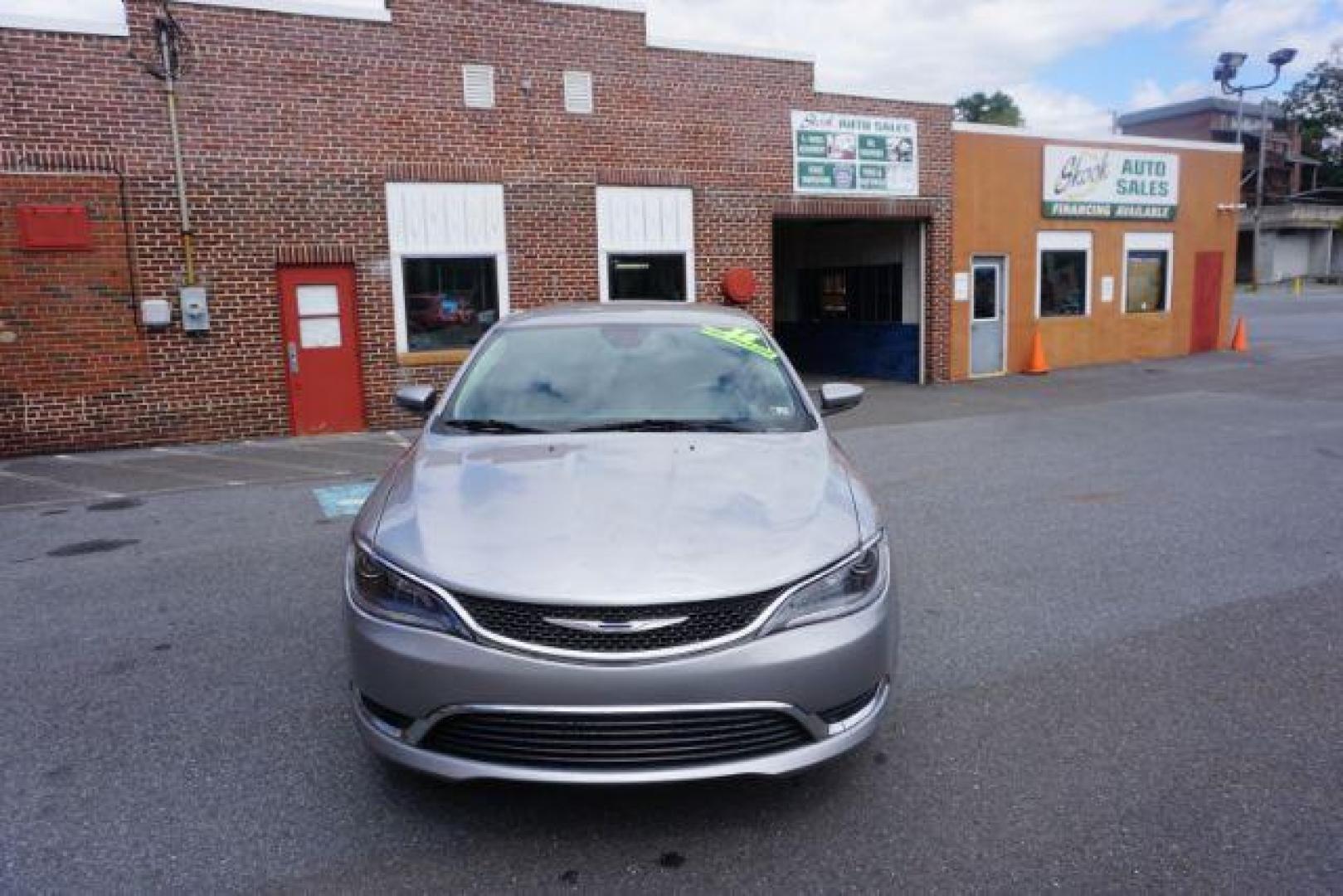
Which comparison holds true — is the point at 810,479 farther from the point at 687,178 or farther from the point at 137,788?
the point at 687,178

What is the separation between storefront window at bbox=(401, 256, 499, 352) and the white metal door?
8.78 m

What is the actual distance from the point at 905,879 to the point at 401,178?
11.1 m

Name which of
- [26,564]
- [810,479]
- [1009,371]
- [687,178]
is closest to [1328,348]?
[1009,371]

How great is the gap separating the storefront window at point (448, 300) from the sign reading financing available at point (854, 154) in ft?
16.9

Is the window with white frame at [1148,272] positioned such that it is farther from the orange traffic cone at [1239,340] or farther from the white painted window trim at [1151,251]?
the orange traffic cone at [1239,340]

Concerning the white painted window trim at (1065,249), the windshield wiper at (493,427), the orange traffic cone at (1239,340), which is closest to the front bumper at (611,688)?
the windshield wiper at (493,427)

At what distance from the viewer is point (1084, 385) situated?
51.7ft

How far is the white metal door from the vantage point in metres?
17.0

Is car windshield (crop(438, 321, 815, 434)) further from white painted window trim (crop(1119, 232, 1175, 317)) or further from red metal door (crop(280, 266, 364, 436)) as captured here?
white painted window trim (crop(1119, 232, 1175, 317))

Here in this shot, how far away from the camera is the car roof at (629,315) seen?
4680 mm

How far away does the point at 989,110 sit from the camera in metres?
86.6

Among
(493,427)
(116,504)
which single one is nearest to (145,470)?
(116,504)

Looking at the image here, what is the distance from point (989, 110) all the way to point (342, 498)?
90.1m

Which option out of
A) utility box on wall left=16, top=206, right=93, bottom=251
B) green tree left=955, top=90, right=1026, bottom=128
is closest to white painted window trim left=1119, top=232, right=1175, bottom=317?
utility box on wall left=16, top=206, right=93, bottom=251
